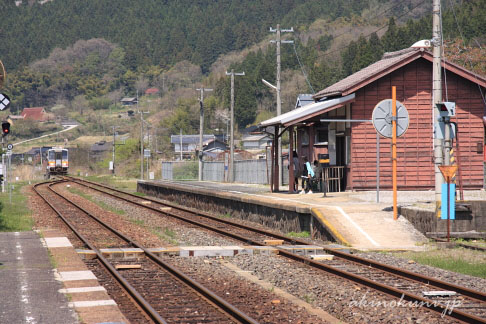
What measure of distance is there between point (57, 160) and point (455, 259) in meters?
57.7

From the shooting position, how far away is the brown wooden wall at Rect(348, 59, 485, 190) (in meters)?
23.5

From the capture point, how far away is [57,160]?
6594cm

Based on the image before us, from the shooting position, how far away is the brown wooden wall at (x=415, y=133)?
23.5m

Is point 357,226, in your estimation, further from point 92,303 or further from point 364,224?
point 92,303

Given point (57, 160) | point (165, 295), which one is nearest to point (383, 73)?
point (165, 295)

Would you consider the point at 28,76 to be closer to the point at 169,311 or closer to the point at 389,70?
the point at 389,70

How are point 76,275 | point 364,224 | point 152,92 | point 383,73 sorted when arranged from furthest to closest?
point 152,92
point 383,73
point 364,224
point 76,275

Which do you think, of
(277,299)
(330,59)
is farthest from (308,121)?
(330,59)

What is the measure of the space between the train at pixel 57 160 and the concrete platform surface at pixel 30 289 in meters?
53.2

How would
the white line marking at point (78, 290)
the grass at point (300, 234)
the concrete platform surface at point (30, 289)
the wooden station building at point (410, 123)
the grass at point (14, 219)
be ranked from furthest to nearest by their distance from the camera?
the wooden station building at point (410, 123), the grass at point (14, 219), the grass at point (300, 234), the white line marking at point (78, 290), the concrete platform surface at point (30, 289)

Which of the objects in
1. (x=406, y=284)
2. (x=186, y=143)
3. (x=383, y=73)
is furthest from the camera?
(x=186, y=143)

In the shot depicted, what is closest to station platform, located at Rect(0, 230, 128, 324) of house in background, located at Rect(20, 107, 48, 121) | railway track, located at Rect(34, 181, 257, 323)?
railway track, located at Rect(34, 181, 257, 323)

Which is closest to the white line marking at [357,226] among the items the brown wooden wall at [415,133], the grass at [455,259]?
the grass at [455,259]

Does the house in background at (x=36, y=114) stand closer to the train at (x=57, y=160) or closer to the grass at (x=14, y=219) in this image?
the train at (x=57, y=160)
